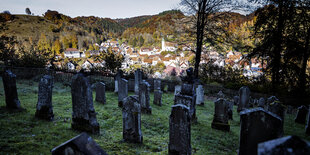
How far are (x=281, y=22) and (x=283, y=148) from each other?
1164cm

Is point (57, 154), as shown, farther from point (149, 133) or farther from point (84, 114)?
point (149, 133)

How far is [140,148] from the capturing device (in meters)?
3.99

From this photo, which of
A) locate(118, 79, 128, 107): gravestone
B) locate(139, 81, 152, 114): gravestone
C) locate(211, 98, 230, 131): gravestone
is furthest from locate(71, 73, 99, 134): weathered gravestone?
locate(211, 98, 230, 131): gravestone

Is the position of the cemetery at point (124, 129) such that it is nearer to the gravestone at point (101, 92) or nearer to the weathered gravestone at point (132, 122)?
the weathered gravestone at point (132, 122)

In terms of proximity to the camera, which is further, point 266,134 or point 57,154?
point 266,134

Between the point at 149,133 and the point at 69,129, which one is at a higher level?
the point at 69,129

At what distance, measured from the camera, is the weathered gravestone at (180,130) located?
12.2 ft

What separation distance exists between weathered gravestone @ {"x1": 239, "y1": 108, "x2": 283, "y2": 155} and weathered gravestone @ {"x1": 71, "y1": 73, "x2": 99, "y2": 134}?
3908 millimetres

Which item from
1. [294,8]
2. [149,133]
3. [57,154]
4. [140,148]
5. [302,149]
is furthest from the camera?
[294,8]

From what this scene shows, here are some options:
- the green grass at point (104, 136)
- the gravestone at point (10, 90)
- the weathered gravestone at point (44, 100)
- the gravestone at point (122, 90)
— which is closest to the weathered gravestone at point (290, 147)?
the green grass at point (104, 136)

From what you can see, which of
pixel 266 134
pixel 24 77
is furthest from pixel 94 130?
pixel 24 77

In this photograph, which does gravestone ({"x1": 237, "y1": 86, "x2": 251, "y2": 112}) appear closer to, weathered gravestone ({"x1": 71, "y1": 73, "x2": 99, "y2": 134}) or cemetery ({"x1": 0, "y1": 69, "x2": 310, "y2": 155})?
cemetery ({"x1": 0, "y1": 69, "x2": 310, "y2": 155})

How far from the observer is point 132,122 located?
171 inches

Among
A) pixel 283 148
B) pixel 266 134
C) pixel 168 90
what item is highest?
pixel 283 148
